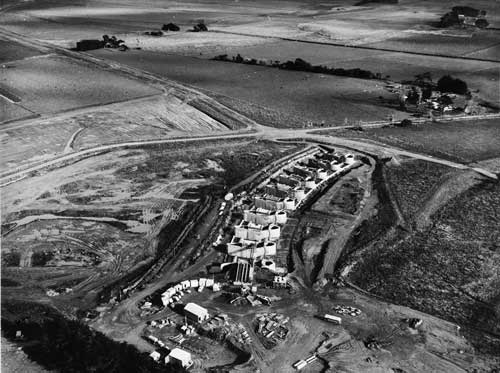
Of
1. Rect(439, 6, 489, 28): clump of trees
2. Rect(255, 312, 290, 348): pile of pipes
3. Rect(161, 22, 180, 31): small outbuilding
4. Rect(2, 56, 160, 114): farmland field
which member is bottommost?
Rect(255, 312, 290, 348): pile of pipes

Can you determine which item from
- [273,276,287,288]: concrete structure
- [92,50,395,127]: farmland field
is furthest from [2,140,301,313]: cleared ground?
[92,50,395,127]: farmland field

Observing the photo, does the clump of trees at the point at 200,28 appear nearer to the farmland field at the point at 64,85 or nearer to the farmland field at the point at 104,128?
the farmland field at the point at 64,85

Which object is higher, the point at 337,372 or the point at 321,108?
the point at 321,108

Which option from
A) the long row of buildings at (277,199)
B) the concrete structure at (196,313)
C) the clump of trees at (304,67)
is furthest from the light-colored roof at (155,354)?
the clump of trees at (304,67)

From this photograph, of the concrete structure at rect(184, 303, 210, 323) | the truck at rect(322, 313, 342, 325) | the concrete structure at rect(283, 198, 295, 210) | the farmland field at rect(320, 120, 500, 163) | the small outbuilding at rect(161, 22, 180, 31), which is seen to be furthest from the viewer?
the small outbuilding at rect(161, 22, 180, 31)

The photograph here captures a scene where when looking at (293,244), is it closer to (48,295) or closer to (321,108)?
(48,295)

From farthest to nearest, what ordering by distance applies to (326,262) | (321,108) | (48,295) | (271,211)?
(321,108)
(271,211)
(326,262)
(48,295)

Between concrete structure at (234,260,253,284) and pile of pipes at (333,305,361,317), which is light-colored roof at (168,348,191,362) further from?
pile of pipes at (333,305,361,317)

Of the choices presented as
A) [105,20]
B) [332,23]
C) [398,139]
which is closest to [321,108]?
[398,139]
